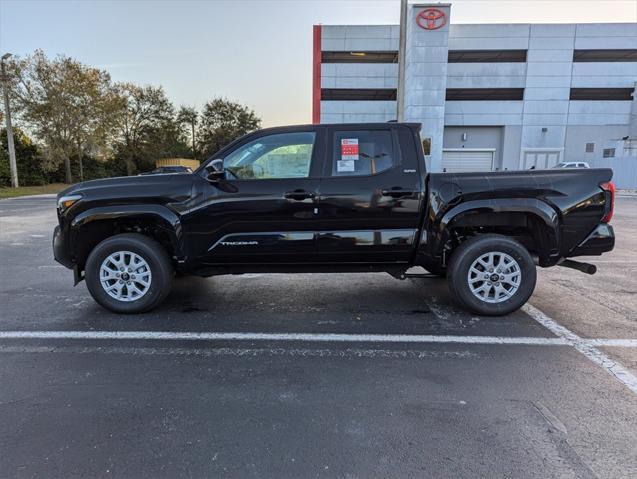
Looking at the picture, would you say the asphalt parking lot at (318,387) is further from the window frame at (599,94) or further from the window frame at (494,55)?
the window frame at (599,94)

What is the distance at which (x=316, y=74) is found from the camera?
37.6 meters

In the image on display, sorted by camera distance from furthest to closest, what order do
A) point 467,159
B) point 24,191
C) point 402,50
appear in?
point 467,159, point 24,191, point 402,50

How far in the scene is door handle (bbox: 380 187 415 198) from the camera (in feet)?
14.8

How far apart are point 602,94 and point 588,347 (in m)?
41.4

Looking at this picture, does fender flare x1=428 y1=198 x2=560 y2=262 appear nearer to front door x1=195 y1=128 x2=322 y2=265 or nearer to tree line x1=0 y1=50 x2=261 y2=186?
front door x1=195 y1=128 x2=322 y2=265

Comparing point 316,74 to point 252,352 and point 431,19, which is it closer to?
point 431,19

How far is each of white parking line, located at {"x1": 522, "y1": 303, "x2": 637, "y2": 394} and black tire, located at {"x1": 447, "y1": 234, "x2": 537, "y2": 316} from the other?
1.07ft

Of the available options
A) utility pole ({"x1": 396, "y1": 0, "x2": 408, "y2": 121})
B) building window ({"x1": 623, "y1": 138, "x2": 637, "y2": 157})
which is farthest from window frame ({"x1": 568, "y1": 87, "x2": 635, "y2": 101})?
utility pole ({"x1": 396, "y1": 0, "x2": 408, "y2": 121})

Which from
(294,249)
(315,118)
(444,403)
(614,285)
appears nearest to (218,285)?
(294,249)

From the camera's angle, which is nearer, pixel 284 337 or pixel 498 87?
pixel 284 337

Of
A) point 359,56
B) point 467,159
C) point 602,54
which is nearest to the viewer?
point 602,54

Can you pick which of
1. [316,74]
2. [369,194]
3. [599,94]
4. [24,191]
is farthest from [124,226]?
[599,94]

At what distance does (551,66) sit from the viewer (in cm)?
3559

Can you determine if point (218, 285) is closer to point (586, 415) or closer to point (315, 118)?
point (586, 415)
